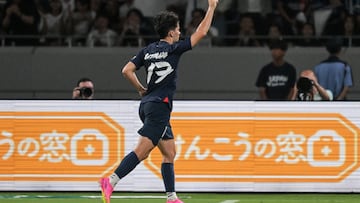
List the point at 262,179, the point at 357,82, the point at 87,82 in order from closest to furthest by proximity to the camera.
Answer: the point at 262,179 → the point at 87,82 → the point at 357,82

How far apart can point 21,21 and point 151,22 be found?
95.5 inches

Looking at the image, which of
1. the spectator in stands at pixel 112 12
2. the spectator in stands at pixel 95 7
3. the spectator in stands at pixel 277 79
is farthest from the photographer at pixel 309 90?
the spectator in stands at pixel 95 7

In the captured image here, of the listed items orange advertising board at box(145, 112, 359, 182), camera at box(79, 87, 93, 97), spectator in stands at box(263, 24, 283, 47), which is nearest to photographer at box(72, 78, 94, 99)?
camera at box(79, 87, 93, 97)

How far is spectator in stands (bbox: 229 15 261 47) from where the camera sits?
20.7 meters

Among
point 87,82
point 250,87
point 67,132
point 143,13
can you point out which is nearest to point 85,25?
point 143,13

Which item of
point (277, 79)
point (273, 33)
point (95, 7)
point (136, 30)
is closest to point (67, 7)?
point (95, 7)

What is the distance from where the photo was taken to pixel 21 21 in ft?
69.4

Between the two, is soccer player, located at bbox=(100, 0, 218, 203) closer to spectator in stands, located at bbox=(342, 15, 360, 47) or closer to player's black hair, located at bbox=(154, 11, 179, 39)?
player's black hair, located at bbox=(154, 11, 179, 39)

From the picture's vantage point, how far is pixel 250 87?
2106 centimetres

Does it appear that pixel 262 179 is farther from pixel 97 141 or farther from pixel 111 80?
pixel 111 80

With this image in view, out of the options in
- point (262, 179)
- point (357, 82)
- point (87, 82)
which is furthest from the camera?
point (357, 82)

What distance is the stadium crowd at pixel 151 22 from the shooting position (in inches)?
821

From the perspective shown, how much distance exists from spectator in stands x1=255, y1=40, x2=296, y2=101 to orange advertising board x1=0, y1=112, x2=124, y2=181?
11.8 ft

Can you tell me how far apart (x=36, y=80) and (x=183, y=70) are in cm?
276
